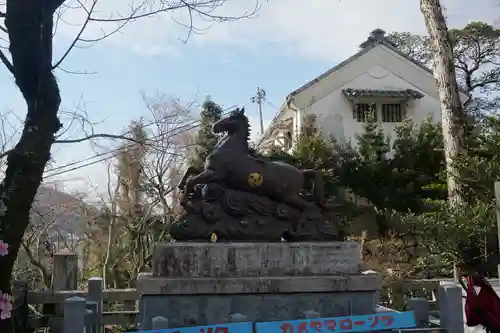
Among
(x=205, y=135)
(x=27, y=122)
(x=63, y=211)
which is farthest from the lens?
(x=205, y=135)

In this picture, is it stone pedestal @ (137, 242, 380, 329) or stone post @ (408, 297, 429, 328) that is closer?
stone pedestal @ (137, 242, 380, 329)

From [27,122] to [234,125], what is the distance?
2534 millimetres

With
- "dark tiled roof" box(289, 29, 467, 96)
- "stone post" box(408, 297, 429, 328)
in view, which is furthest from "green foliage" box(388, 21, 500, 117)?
"stone post" box(408, 297, 429, 328)

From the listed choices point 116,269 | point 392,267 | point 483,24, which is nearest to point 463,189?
point 392,267

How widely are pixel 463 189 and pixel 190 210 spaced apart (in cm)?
782

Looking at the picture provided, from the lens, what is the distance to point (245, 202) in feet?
22.1

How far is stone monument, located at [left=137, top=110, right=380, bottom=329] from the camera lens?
608 centimetres

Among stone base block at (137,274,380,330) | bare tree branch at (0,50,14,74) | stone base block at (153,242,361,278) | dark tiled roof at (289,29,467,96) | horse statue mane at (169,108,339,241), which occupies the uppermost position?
dark tiled roof at (289,29,467,96)

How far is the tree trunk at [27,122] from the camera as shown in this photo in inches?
249

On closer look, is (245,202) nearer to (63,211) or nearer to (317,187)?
(317,187)

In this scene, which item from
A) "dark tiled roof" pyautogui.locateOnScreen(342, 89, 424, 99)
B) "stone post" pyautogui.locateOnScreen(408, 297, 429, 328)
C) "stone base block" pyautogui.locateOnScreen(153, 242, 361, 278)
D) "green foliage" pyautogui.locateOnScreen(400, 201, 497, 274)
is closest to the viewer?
"stone base block" pyautogui.locateOnScreen(153, 242, 361, 278)

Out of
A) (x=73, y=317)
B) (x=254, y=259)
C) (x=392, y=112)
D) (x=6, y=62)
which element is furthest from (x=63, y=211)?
(x=392, y=112)

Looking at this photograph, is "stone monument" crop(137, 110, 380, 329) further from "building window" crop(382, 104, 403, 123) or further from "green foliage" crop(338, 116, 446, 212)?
"building window" crop(382, 104, 403, 123)

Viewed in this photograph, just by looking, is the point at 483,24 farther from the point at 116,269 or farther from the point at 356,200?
the point at 116,269
